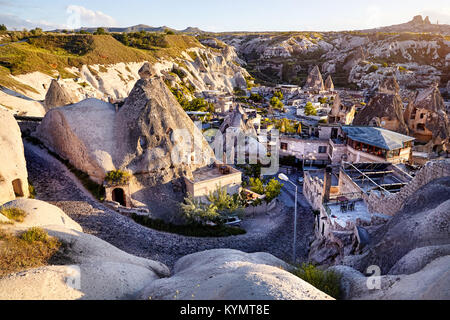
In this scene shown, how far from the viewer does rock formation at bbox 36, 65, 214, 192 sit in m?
25.8

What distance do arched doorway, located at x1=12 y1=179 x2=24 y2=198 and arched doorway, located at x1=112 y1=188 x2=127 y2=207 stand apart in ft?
20.6

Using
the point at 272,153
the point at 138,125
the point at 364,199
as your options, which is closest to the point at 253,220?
the point at 364,199

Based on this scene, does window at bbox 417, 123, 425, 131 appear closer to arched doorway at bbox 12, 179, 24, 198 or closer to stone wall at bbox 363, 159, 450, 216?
stone wall at bbox 363, 159, 450, 216

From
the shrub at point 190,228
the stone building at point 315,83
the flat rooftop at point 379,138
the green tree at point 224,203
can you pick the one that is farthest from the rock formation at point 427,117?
the stone building at point 315,83

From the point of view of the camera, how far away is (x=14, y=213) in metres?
15.6

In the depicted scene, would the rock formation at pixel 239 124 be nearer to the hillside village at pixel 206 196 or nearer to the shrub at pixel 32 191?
the hillside village at pixel 206 196

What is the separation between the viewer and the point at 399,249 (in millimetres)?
12492

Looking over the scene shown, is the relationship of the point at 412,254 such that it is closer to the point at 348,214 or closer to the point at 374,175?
the point at 348,214

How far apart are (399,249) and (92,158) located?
22.0 m

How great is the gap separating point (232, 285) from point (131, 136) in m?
20.0

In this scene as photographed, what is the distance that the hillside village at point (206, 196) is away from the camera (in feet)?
36.0

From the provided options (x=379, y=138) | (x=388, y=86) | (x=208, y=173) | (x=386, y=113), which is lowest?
(x=208, y=173)

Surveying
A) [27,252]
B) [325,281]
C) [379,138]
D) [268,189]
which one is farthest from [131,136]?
[379,138]

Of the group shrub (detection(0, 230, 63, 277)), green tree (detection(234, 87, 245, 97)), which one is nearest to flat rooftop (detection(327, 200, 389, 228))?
shrub (detection(0, 230, 63, 277))
